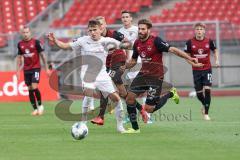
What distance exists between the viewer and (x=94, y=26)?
13.3 meters

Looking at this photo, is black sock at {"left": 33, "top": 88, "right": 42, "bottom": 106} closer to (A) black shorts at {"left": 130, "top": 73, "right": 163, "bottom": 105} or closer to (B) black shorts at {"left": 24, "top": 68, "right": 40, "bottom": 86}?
(B) black shorts at {"left": 24, "top": 68, "right": 40, "bottom": 86}

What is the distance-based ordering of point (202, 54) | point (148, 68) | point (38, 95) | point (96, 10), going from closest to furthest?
point (148, 68) → point (202, 54) → point (38, 95) → point (96, 10)

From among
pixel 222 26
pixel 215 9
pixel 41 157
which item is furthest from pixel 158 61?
pixel 215 9

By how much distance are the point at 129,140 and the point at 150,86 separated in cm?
239

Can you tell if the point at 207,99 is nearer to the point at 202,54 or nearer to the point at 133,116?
the point at 202,54

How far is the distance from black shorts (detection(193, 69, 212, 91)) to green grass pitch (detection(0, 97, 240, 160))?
30.4 inches

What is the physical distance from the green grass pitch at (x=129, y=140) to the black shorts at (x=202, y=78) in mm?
772

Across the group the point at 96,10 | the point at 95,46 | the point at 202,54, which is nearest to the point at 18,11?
the point at 96,10

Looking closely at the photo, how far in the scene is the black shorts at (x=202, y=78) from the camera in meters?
17.2

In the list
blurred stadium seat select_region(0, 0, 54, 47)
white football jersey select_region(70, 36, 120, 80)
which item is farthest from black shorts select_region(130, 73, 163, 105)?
blurred stadium seat select_region(0, 0, 54, 47)

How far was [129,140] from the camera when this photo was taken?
40.7 feet

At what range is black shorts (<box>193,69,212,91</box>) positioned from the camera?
56.5 feet

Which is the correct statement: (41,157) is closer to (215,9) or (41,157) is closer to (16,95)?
(16,95)

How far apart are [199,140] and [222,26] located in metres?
15.9
